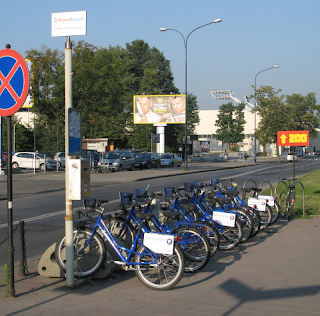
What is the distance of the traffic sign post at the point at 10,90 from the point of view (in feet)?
16.0

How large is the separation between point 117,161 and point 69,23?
1148 inches

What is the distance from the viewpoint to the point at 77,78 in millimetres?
29172

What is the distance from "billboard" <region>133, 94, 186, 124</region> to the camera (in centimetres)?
4794

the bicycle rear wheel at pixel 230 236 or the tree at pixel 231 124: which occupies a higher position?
the tree at pixel 231 124

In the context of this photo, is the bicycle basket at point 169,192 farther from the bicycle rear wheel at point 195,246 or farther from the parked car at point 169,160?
the parked car at point 169,160

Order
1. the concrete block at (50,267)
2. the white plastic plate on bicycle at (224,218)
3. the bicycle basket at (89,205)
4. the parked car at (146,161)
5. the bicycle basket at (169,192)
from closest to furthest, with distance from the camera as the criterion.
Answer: the concrete block at (50,267) < the bicycle basket at (89,205) < the white plastic plate on bicycle at (224,218) < the bicycle basket at (169,192) < the parked car at (146,161)

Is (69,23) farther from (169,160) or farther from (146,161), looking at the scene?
(169,160)

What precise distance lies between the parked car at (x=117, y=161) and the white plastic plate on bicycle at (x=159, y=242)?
27.6 m

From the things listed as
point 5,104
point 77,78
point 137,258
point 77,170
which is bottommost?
point 137,258

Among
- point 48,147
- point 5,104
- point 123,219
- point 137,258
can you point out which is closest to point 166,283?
point 137,258

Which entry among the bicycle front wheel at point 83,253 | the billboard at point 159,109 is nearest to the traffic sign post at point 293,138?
the bicycle front wheel at point 83,253

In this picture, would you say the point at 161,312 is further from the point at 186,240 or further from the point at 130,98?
the point at 130,98

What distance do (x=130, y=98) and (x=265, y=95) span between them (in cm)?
2276

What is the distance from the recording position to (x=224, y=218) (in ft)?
23.0
